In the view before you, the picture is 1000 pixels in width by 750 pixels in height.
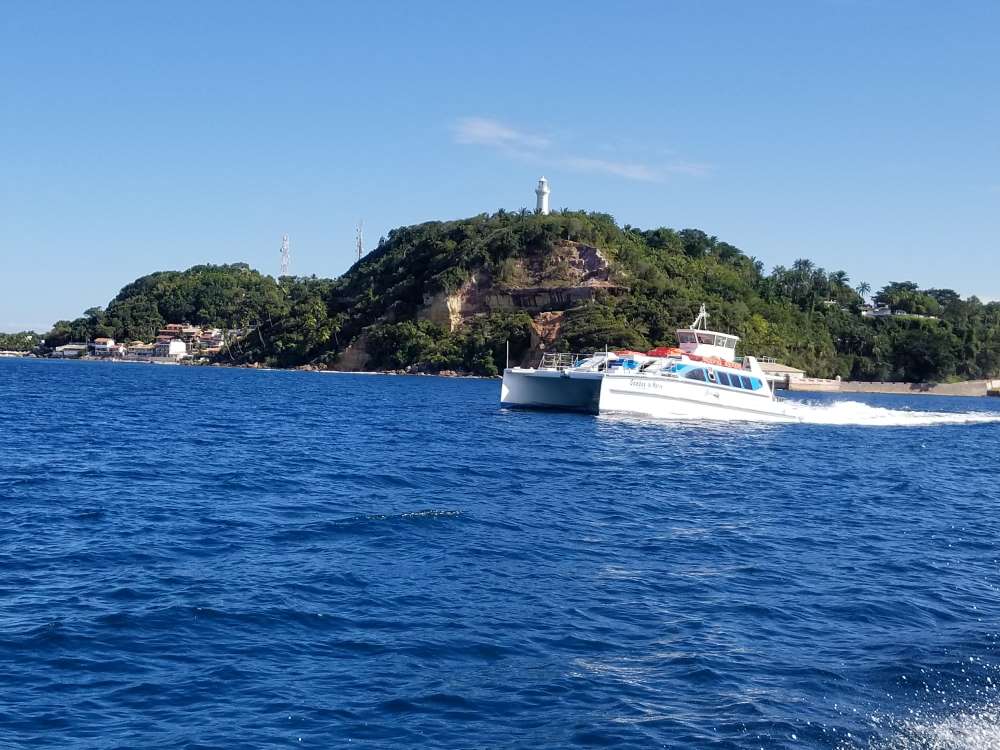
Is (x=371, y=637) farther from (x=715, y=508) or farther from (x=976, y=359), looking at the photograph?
(x=976, y=359)

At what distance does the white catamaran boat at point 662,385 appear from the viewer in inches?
1730

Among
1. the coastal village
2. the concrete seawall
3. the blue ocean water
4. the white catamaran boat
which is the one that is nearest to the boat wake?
the white catamaran boat

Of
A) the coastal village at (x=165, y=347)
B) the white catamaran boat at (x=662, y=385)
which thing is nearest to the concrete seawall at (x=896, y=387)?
the white catamaran boat at (x=662, y=385)

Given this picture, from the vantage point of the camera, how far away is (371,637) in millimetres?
10148

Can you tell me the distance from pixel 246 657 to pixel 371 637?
1375mm

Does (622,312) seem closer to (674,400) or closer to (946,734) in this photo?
(674,400)

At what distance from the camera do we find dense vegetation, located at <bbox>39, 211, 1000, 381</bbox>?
112 metres

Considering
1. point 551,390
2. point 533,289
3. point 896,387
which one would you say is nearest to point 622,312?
point 533,289

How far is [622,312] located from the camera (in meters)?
110

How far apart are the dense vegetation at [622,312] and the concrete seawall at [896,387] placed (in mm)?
2854

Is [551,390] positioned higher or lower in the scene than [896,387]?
lower

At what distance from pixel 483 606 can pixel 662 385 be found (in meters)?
33.8

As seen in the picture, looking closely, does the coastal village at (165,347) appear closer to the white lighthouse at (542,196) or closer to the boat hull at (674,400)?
the white lighthouse at (542,196)

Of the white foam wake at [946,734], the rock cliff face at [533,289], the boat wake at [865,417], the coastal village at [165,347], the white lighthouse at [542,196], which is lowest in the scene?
the white foam wake at [946,734]
